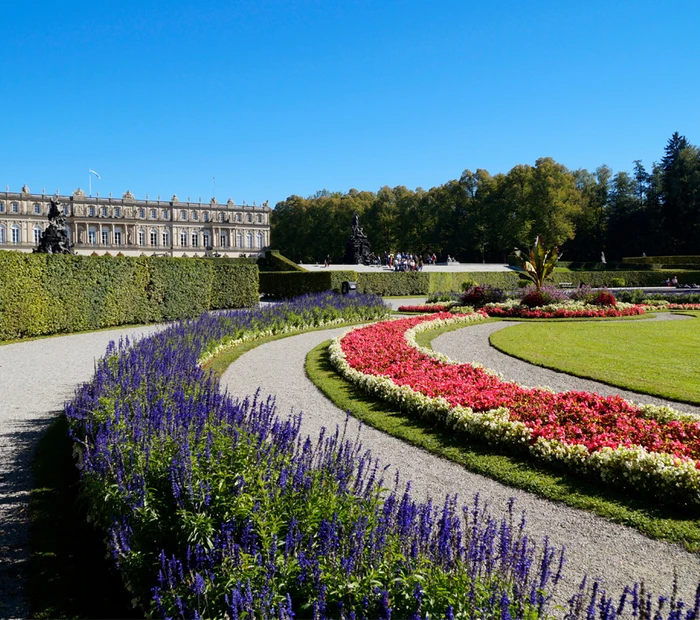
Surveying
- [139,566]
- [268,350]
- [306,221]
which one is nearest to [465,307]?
[268,350]

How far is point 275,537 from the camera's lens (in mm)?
2877

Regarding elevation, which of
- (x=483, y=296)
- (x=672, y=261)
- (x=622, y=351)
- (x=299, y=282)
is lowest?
(x=622, y=351)

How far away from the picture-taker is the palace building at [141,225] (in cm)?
8969

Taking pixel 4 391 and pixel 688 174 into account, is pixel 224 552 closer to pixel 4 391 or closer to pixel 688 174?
pixel 4 391

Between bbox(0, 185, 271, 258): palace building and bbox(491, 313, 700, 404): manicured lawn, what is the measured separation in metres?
81.0

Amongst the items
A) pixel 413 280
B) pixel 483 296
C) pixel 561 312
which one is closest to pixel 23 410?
pixel 561 312

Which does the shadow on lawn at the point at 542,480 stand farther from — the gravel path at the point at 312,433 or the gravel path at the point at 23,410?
the gravel path at the point at 23,410

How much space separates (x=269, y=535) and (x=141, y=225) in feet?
328

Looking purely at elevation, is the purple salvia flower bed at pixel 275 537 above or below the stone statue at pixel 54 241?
below

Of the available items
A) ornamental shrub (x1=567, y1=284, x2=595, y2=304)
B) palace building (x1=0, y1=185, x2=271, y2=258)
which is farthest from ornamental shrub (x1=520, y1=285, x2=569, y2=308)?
palace building (x1=0, y1=185, x2=271, y2=258)

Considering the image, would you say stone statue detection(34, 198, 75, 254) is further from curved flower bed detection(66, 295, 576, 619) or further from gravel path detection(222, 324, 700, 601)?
curved flower bed detection(66, 295, 576, 619)

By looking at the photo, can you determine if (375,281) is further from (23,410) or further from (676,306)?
(23,410)

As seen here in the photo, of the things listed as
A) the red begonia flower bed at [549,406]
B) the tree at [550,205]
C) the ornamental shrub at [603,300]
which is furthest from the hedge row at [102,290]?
the tree at [550,205]

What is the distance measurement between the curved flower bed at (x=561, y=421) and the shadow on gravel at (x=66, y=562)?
361 cm
